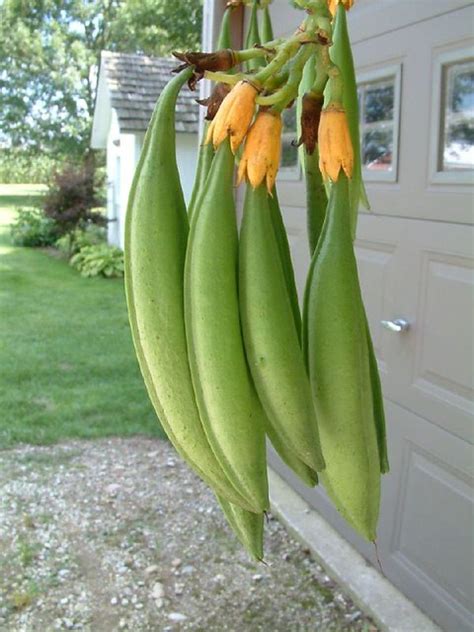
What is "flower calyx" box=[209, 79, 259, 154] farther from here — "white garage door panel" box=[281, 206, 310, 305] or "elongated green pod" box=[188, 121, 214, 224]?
"white garage door panel" box=[281, 206, 310, 305]

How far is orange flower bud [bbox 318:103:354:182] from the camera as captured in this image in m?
0.56

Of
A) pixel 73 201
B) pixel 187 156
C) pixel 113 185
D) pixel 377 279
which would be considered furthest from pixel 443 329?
pixel 113 185

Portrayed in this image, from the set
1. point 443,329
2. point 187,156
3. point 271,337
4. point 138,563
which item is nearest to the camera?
point 271,337

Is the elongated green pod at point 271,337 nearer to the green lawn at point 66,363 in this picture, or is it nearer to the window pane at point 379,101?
the window pane at point 379,101

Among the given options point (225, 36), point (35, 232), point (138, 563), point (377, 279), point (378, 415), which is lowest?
point (138, 563)

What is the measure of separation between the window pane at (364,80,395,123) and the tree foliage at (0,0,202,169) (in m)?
23.8

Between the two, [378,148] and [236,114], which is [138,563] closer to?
[378,148]

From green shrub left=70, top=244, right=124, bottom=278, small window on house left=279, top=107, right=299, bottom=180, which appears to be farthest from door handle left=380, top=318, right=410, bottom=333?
green shrub left=70, top=244, right=124, bottom=278

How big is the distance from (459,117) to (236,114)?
2.41m

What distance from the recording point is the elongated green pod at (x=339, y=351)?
55 centimetres

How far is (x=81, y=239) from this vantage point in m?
13.7

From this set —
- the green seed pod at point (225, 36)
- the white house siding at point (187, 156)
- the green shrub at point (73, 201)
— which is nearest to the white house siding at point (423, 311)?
the green seed pod at point (225, 36)

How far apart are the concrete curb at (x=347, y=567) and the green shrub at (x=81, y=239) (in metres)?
10.0

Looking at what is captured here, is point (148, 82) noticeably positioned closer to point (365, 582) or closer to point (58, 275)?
point (58, 275)
